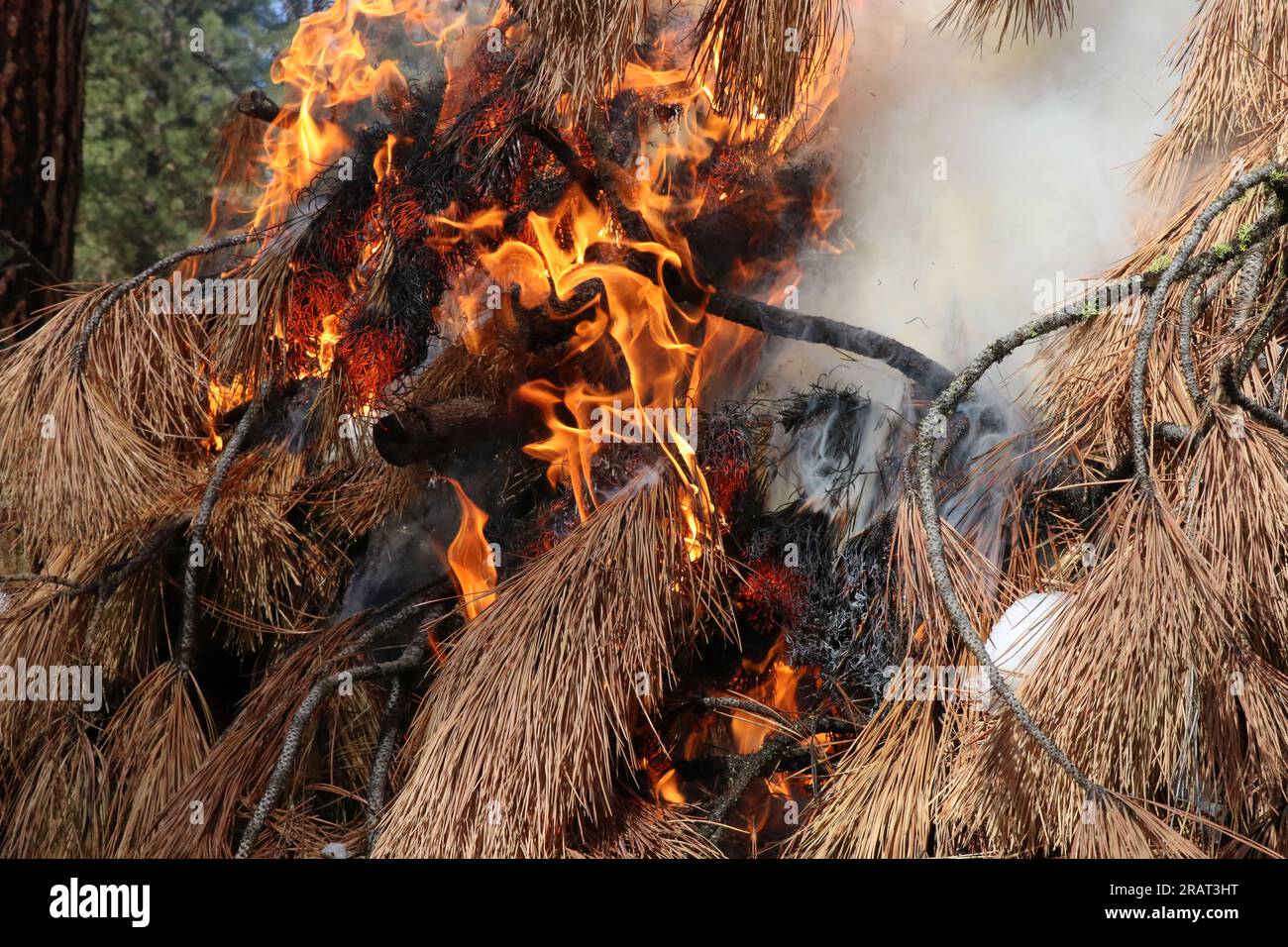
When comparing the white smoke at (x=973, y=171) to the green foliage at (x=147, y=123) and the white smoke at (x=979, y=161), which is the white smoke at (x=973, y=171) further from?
the green foliage at (x=147, y=123)

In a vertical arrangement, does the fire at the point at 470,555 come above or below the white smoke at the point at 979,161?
below

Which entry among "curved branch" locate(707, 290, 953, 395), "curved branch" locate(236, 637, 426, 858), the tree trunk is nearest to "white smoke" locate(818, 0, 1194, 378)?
"curved branch" locate(707, 290, 953, 395)

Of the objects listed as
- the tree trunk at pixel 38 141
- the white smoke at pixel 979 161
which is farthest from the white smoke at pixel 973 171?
the tree trunk at pixel 38 141

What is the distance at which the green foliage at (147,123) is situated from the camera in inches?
143

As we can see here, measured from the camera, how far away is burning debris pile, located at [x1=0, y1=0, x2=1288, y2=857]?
841mm

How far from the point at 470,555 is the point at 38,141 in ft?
3.07

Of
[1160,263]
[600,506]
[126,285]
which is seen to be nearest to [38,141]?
[126,285]

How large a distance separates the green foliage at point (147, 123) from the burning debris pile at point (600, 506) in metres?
2.42

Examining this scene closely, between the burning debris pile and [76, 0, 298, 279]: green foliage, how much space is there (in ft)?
7.94

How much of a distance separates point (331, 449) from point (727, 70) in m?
0.75

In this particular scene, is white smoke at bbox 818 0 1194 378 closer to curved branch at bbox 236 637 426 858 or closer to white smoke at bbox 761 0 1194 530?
white smoke at bbox 761 0 1194 530

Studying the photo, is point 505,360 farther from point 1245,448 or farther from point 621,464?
point 1245,448
